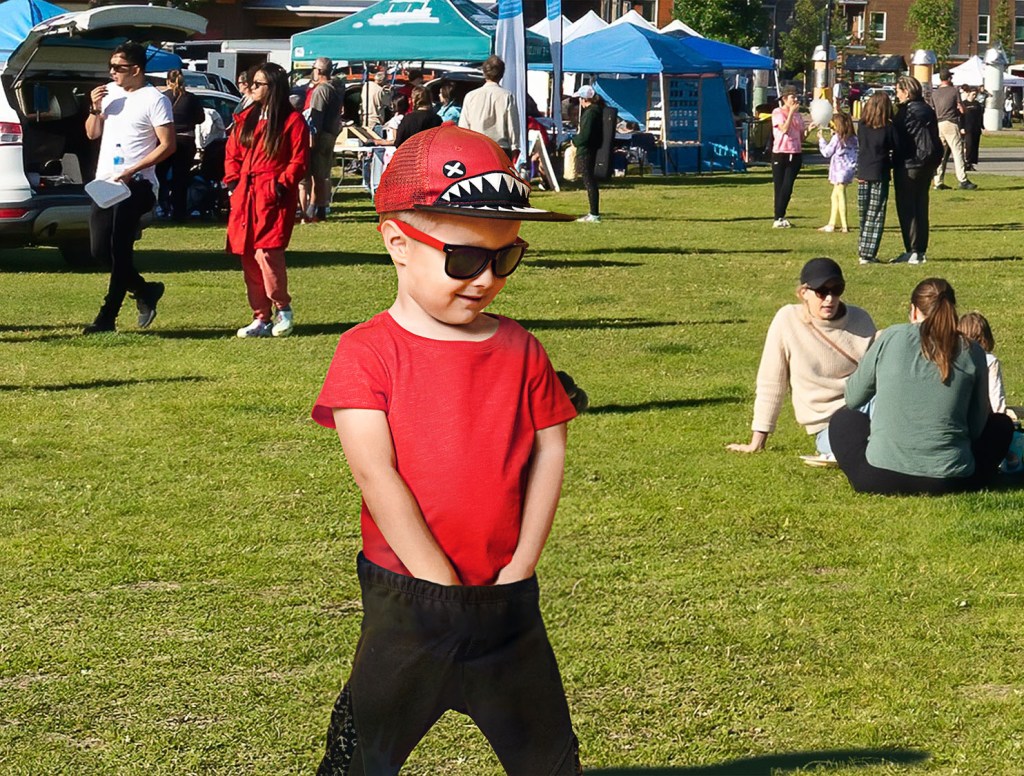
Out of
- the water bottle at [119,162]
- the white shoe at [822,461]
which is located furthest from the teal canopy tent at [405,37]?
the white shoe at [822,461]

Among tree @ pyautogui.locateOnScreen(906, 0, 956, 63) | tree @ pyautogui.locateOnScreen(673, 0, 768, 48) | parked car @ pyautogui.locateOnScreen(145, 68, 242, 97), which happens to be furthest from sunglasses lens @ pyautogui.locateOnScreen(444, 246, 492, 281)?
tree @ pyautogui.locateOnScreen(906, 0, 956, 63)

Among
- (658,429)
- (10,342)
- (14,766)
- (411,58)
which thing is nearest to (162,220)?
(411,58)

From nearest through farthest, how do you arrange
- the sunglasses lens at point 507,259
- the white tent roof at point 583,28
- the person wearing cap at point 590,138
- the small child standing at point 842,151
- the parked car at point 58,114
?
1. the sunglasses lens at point 507,259
2. the parked car at point 58,114
3. the small child standing at point 842,151
4. the person wearing cap at point 590,138
5. the white tent roof at point 583,28

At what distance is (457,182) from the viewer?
9.07 ft

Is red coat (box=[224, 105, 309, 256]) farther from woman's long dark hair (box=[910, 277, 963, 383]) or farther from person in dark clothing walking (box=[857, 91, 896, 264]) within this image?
person in dark clothing walking (box=[857, 91, 896, 264])

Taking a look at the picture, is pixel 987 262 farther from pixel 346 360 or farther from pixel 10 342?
pixel 346 360

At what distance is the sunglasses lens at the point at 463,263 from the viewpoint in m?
2.77

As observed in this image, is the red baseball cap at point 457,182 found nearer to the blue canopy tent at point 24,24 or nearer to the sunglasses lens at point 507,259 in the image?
the sunglasses lens at point 507,259

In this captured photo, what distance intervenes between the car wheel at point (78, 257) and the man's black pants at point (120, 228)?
15.4 ft

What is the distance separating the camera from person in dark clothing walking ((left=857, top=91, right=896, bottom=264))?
52.4ft

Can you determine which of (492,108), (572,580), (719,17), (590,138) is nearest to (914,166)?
(492,108)

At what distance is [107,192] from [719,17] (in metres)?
49.8

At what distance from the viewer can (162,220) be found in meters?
20.2

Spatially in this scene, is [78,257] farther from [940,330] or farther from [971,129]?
[971,129]
